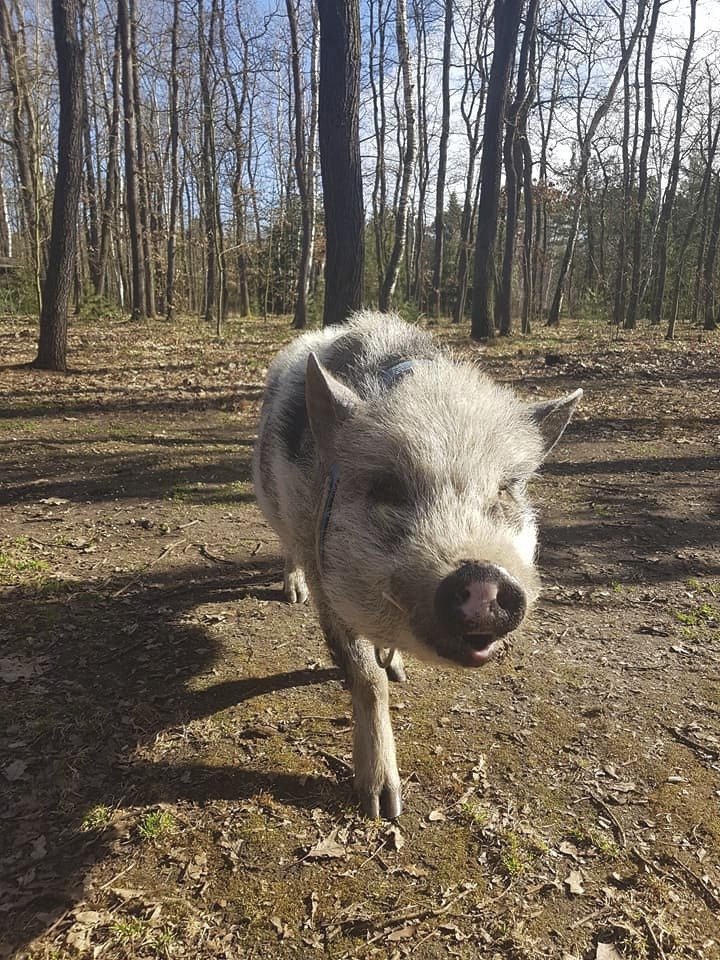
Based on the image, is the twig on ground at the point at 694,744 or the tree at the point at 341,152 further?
the tree at the point at 341,152

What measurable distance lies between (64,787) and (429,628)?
1931 mm

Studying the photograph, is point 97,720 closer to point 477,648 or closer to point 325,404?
point 325,404

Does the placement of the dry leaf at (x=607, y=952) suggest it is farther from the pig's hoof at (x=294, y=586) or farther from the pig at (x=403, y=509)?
the pig's hoof at (x=294, y=586)

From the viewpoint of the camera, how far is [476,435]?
225 cm

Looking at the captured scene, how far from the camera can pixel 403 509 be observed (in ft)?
7.01

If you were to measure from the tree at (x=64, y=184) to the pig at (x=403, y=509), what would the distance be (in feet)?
30.8

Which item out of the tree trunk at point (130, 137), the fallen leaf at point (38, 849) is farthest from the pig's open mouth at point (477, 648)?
the tree trunk at point (130, 137)

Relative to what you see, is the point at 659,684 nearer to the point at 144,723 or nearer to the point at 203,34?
the point at 144,723

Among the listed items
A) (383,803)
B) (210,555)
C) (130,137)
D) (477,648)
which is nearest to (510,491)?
(477,648)

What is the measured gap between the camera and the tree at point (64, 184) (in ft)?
34.0

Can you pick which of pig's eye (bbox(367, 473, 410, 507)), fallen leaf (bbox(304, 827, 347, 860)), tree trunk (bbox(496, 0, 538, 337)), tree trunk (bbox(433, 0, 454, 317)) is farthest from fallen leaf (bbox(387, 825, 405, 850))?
tree trunk (bbox(433, 0, 454, 317))

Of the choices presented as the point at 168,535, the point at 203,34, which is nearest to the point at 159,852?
the point at 168,535

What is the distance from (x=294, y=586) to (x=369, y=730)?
6.09 feet

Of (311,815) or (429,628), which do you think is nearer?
(429,628)
